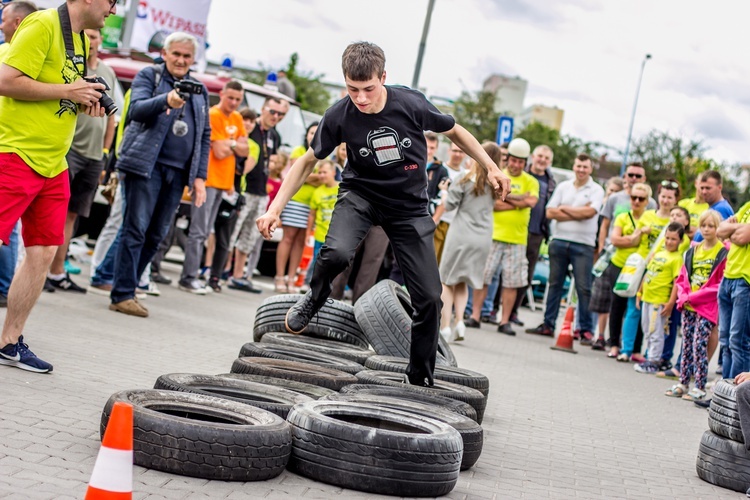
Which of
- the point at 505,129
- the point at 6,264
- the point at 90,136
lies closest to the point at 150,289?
the point at 90,136

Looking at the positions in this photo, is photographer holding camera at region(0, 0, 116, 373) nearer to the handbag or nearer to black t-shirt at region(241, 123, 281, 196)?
black t-shirt at region(241, 123, 281, 196)

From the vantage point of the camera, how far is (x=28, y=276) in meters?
5.87

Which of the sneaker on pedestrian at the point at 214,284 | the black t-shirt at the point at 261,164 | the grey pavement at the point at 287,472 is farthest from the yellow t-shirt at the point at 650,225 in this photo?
the sneaker on pedestrian at the point at 214,284

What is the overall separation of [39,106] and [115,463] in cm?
317

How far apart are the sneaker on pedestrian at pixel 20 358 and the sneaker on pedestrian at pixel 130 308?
10.9 feet

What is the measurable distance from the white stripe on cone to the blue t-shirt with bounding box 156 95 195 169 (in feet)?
20.4

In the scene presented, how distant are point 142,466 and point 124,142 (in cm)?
547

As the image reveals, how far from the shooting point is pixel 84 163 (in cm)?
960

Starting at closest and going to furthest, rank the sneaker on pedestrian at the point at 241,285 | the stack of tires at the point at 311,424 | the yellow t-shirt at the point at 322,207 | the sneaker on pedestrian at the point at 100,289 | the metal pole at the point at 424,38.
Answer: the stack of tires at the point at 311,424, the sneaker on pedestrian at the point at 100,289, the yellow t-shirt at the point at 322,207, the sneaker on pedestrian at the point at 241,285, the metal pole at the point at 424,38

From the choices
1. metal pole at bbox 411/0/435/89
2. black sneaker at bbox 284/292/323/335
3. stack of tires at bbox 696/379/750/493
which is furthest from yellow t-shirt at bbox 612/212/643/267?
metal pole at bbox 411/0/435/89

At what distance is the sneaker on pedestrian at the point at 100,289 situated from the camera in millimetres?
10391

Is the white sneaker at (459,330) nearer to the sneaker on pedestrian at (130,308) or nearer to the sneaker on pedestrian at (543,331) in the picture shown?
the sneaker on pedestrian at (543,331)

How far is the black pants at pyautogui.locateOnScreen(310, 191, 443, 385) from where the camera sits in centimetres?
599

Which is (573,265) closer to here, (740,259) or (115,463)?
(740,259)
